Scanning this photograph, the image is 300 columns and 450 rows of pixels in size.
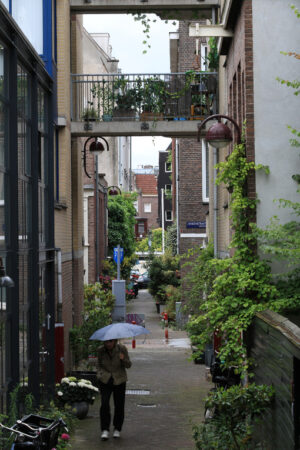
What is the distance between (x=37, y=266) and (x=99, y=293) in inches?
412

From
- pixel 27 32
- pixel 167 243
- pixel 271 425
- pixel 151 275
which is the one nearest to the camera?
pixel 271 425

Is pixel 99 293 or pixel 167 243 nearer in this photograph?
pixel 99 293

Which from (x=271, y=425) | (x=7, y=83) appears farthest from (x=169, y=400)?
(x=7, y=83)

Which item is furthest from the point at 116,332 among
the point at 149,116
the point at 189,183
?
the point at 189,183

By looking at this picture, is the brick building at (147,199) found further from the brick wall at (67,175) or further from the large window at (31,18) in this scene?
the large window at (31,18)

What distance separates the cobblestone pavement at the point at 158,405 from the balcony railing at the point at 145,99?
635cm

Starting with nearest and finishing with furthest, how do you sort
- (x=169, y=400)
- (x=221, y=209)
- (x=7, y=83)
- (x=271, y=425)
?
1. (x=271, y=425)
2. (x=7, y=83)
3. (x=169, y=400)
4. (x=221, y=209)

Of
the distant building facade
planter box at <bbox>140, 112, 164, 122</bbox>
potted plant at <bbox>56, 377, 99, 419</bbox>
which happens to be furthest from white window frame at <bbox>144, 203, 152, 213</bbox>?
potted plant at <bbox>56, 377, 99, 419</bbox>

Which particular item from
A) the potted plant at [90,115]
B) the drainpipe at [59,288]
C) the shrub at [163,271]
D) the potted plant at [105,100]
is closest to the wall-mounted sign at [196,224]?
A: the shrub at [163,271]

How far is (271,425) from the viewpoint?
8492 mm

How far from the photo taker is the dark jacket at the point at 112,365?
1141 cm

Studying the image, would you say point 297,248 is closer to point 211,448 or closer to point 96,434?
point 211,448

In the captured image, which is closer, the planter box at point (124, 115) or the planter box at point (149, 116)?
the planter box at point (149, 116)

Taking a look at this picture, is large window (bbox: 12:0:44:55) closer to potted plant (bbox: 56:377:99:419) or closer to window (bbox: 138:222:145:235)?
potted plant (bbox: 56:377:99:419)
